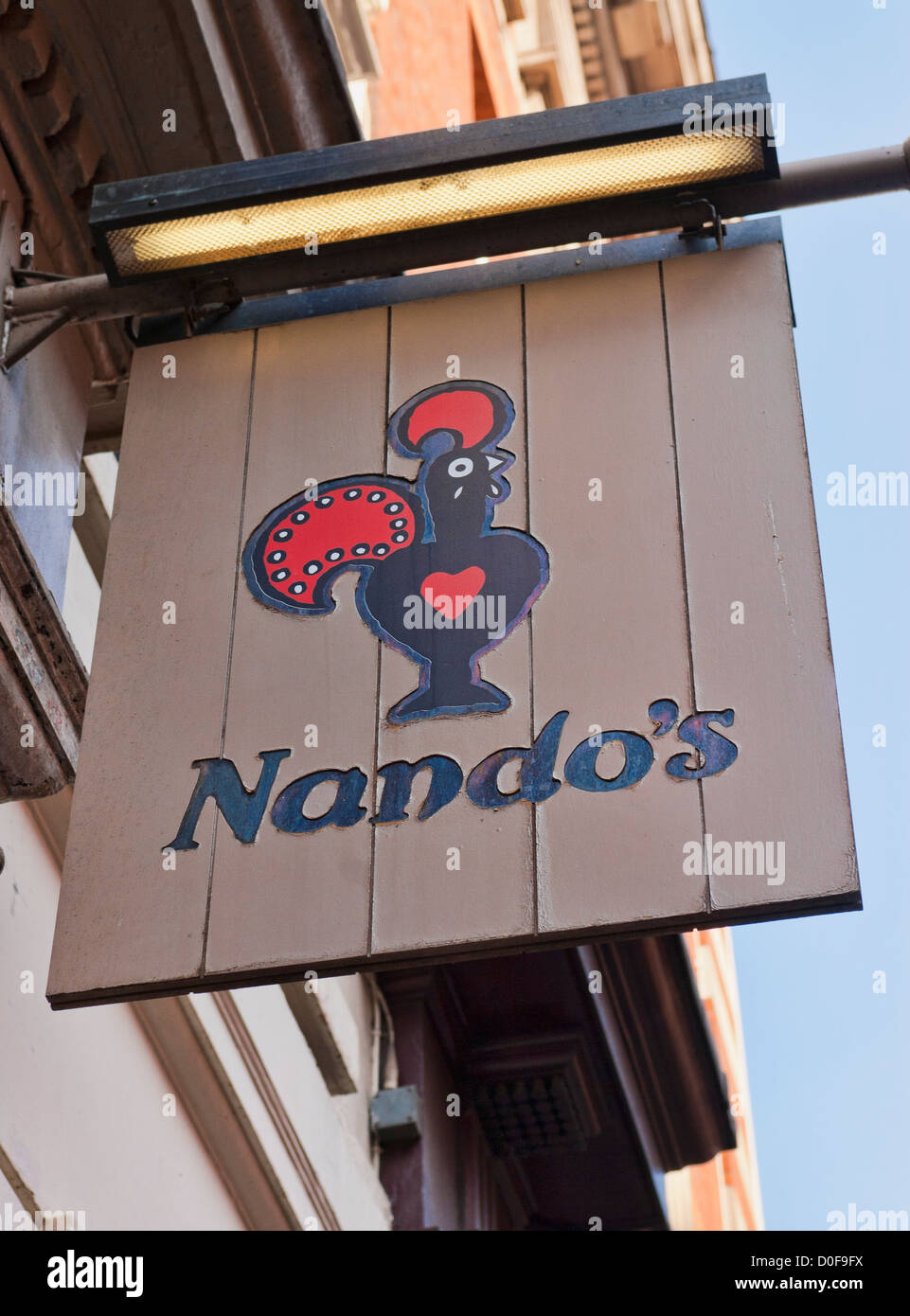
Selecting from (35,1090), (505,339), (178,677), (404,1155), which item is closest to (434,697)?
(178,677)

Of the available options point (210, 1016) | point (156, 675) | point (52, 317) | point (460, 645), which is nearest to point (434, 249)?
point (52, 317)

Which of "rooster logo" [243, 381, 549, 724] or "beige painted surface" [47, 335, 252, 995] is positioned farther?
"rooster logo" [243, 381, 549, 724]

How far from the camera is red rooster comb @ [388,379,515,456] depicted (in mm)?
4902

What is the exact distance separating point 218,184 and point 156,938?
214cm

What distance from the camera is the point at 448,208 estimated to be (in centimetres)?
525

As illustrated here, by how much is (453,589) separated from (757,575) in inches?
27.1

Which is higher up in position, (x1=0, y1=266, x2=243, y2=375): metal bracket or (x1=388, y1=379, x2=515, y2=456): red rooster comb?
(x1=0, y1=266, x2=243, y2=375): metal bracket

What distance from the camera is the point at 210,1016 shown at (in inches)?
265

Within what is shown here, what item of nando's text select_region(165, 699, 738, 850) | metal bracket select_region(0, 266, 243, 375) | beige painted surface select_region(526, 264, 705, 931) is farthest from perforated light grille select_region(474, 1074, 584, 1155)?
nando's text select_region(165, 699, 738, 850)

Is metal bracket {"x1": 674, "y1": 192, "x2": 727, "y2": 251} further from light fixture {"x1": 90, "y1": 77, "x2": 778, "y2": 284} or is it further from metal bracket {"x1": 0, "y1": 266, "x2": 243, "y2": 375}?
metal bracket {"x1": 0, "y1": 266, "x2": 243, "y2": 375}

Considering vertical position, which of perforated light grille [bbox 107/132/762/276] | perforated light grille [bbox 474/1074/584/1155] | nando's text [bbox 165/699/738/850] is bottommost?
nando's text [bbox 165/699/738/850]

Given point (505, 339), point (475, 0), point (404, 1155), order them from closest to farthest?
1. point (505, 339)
2. point (404, 1155)
3. point (475, 0)

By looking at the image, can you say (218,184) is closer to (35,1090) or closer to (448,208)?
(448,208)

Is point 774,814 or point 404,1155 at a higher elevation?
point 404,1155
